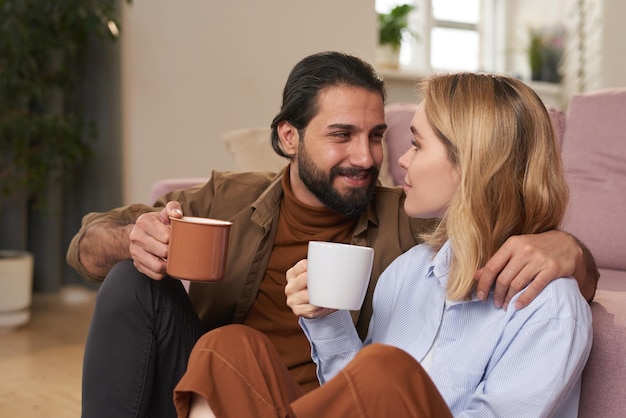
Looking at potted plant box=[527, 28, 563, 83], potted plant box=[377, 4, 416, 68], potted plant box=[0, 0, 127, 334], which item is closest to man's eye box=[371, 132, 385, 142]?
potted plant box=[0, 0, 127, 334]

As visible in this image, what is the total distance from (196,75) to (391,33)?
60.7 inches

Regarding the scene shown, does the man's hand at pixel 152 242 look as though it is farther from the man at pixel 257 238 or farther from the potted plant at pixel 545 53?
the potted plant at pixel 545 53

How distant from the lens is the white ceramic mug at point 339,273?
1088mm

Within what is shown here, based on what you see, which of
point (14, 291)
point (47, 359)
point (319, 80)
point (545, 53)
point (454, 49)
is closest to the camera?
point (319, 80)

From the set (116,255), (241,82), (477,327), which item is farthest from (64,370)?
(477,327)

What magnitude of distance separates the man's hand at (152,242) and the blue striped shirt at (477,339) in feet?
1.00

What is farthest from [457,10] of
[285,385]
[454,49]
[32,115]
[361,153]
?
[285,385]

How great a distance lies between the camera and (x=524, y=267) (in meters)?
1.19

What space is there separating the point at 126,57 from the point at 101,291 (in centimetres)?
249

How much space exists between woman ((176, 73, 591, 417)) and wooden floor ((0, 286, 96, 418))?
134 centimetres

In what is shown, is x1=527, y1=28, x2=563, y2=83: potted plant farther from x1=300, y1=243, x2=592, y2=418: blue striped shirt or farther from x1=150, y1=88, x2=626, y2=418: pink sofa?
x1=300, y1=243, x2=592, y2=418: blue striped shirt

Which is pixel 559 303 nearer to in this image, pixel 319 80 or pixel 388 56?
pixel 319 80

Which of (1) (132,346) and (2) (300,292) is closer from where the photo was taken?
(2) (300,292)

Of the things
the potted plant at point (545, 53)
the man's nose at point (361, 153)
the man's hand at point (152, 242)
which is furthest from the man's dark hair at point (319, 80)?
the potted plant at point (545, 53)
